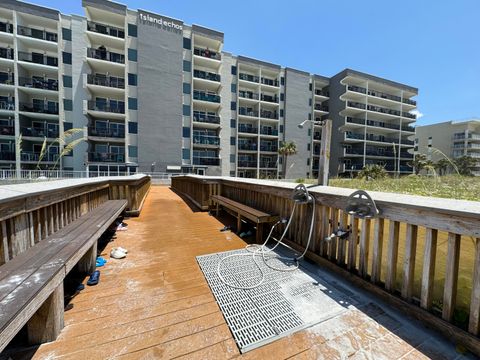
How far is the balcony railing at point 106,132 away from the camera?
20.7 m

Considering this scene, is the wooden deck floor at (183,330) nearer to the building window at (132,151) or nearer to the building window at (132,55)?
the building window at (132,151)

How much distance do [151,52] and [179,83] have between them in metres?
4.25

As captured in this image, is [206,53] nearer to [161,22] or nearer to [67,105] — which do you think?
[161,22]

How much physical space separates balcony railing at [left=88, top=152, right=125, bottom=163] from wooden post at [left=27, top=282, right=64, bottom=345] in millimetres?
23198

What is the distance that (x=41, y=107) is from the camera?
20.9m

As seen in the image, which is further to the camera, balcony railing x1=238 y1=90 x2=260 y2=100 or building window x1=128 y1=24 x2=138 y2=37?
balcony railing x1=238 y1=90 x2=260 y2=100

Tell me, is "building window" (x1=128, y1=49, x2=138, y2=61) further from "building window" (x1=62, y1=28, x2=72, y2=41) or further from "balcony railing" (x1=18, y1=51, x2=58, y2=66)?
"balcony railing" (x1=18, y1=51, x2=58, y2=66)

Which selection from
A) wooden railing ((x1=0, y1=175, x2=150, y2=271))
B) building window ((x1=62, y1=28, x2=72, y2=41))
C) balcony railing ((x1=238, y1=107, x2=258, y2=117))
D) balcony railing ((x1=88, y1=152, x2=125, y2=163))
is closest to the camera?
wooden railing ((x1=0, y1=175, x2=150, y2=271))

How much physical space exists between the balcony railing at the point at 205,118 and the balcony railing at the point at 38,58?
15.1m

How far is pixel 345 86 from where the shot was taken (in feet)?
101

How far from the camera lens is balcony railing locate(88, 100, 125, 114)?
67.8ft

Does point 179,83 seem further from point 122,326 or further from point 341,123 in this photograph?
point 122,326

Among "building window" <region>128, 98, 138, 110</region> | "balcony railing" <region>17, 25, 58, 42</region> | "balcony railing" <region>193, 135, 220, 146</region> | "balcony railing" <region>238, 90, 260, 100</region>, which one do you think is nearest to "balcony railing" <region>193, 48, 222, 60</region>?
"balcony railing" <region>238, 90, 260, 100</region>

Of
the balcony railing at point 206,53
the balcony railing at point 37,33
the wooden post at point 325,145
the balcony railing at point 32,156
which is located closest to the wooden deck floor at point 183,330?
the wooden post at point 325,145
